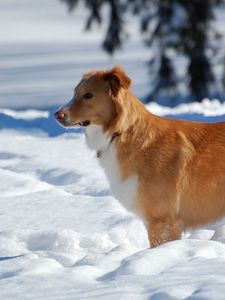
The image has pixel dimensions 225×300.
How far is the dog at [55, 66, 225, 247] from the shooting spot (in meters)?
5.07

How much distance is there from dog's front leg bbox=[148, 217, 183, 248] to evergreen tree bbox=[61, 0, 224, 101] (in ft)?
34.4

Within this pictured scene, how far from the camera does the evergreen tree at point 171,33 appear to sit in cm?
1526

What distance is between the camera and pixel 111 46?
17.0 m

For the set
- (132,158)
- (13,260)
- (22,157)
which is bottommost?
(22,157)

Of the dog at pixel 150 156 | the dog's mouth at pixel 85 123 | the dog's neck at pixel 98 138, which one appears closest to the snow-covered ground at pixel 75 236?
the dog at pixel 150 156

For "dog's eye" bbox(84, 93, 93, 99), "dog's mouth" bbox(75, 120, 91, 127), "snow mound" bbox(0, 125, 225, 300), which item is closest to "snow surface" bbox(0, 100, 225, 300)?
"snow mound" bbox(0, 125, 225, 300)

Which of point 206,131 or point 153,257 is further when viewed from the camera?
point 206,131

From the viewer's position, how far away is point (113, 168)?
5207 mm

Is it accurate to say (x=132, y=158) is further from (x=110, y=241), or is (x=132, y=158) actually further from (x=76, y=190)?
(x=76, y=190)

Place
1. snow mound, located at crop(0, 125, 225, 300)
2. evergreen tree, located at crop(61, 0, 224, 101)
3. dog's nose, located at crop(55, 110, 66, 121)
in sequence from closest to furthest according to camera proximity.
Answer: snow mound, located at crop(0, 125, 225, 300)
dog's nose, located at crop(55, 110, 66, 121)
evergreen tree, located at crop(61, 0, 224, 101)

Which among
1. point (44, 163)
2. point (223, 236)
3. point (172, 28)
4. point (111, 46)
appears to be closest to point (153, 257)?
point (223, 236)

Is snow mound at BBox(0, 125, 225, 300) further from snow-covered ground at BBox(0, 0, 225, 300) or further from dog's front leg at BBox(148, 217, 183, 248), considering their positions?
dog's front leg at BBox(148, 217, 183, 248)

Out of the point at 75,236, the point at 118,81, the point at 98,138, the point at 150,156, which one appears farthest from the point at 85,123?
the point at 75,236

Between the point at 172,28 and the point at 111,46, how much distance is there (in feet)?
7.15
